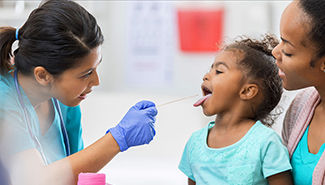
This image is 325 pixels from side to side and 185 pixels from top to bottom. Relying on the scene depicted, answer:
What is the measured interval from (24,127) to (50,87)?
155 mm

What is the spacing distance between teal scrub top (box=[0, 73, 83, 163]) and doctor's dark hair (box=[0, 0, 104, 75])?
95mm

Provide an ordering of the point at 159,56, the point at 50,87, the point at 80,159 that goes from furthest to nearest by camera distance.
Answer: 1. the point at 159,56
2. the point at 50,87
3. the point at 80,159

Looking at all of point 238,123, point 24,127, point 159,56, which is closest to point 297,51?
point 238,123

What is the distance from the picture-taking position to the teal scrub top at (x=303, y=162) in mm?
1120

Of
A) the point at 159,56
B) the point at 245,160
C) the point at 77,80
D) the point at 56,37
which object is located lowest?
the point at 159,56

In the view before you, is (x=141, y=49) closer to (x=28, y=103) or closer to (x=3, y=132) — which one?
(x=28, y=103)

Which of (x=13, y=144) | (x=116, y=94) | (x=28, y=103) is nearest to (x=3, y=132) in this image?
(x=13, y=144)

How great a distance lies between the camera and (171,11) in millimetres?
2529

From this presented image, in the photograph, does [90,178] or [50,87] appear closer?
[90,178]

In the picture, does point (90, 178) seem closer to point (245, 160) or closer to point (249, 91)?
point (245, 160)

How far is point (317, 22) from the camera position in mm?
1029

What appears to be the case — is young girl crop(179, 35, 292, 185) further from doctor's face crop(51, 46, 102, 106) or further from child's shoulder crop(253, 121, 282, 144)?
doctor's face crop(51, 46, 102, 106)

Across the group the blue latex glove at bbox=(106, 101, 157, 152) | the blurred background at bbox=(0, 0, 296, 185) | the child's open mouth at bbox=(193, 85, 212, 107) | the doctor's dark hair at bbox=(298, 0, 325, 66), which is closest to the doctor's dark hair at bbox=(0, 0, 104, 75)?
the blue latex glove at bbox=(106, 101, 157, 152)

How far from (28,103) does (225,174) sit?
0.68 metres
